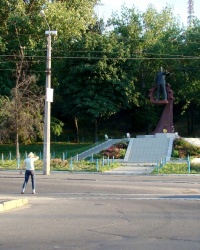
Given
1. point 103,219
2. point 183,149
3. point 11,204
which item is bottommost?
point 103,219

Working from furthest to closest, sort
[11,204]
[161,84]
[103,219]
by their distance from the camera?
[161,84] < [11,204] < [103,219]

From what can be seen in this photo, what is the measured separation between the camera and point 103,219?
12906 millimetres

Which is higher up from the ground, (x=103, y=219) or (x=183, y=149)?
(x=183, y=149)

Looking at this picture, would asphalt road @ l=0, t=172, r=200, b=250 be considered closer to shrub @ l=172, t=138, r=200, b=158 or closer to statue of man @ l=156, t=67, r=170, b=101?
shrub @ l=172, t=138, r=200, b=158

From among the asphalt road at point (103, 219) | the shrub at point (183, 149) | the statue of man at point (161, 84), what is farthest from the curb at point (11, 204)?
the statue of man at point (161, 84)

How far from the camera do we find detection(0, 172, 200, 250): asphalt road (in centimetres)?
970

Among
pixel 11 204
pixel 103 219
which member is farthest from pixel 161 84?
pixel 103 219

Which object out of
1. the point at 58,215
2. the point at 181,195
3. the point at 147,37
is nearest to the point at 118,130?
the point at 147,37

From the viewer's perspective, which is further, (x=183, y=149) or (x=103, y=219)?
(x=183, y=149)

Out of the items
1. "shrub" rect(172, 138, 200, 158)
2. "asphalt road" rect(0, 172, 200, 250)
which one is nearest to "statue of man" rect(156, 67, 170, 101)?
"shrub" rect(172, 138, 200, 158)

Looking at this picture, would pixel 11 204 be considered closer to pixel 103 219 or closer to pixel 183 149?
pixel 103 219

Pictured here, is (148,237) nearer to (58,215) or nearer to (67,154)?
(58,215)

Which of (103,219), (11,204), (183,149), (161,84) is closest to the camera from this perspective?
(103,219)

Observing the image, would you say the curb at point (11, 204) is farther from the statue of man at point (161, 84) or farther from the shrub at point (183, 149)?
the statue of man at point (161, 84)
